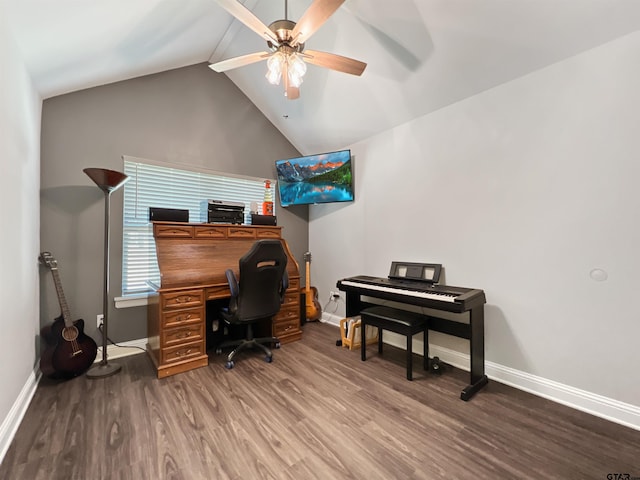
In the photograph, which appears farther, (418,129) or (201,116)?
(201,116)

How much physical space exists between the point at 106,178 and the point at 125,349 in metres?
1.70

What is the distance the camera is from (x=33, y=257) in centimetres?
212

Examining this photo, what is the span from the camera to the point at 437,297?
83.1 inches

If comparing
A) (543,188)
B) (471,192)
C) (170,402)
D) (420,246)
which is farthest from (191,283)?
(543,188)

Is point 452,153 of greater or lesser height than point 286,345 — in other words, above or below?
above

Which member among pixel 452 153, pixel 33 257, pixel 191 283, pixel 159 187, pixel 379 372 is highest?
pixel 452 153

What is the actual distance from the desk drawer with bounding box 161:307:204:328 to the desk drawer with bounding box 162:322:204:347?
0.12 feet

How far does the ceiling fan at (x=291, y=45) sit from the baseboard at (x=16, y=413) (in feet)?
8.39

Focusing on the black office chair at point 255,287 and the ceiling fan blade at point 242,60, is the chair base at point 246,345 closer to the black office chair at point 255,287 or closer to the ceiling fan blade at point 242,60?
the black office chair at point 255,287

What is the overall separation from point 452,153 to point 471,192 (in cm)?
42

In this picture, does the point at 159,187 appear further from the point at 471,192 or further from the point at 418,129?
the point at 471,192

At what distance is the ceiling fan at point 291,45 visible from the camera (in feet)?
4.75

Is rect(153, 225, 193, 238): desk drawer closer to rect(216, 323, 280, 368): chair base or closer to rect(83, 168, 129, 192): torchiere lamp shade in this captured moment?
rect(83, 168, 129, 192): torchiere lamp shade

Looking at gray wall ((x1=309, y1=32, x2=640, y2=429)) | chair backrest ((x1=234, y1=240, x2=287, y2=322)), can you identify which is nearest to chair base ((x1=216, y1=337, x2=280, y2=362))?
chair backrest ((x1=234, y1=240, x2=287, y2=322))
